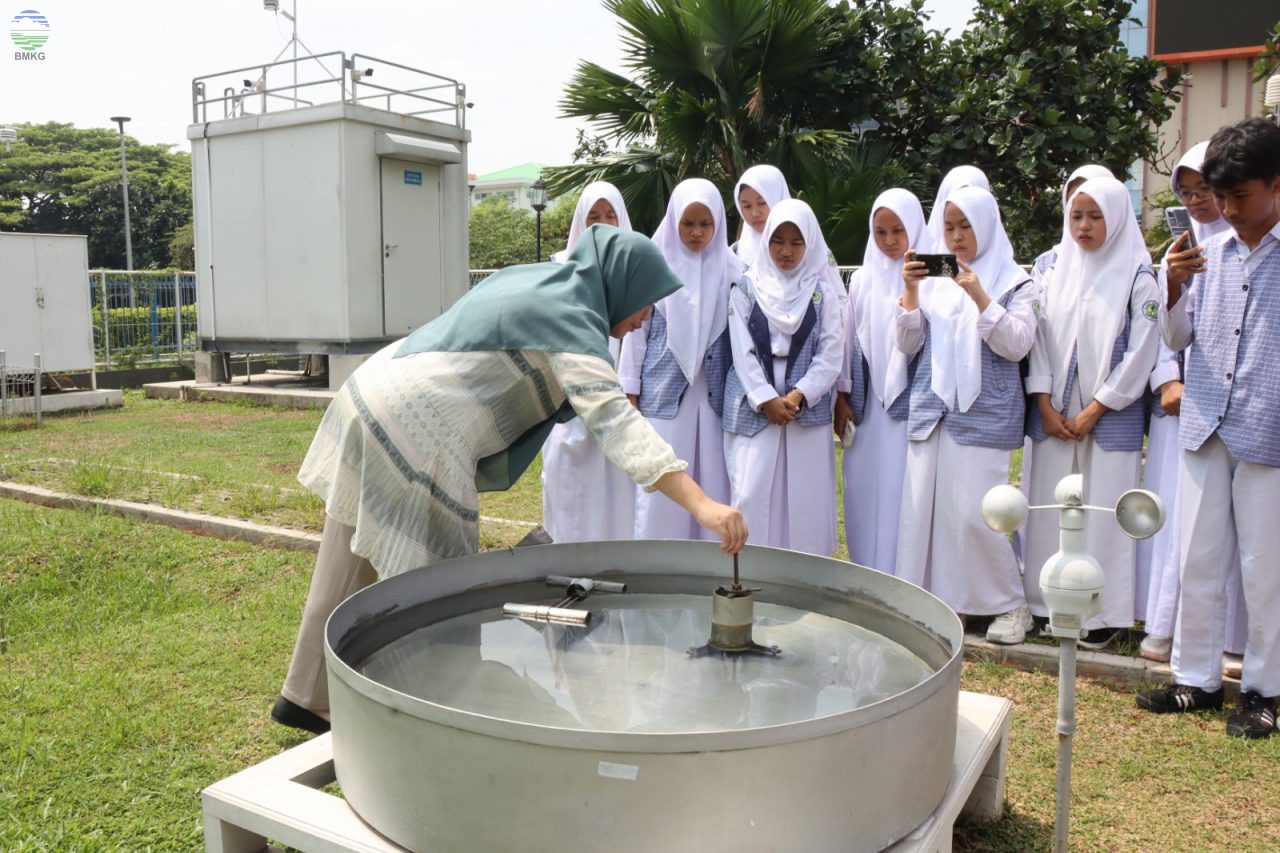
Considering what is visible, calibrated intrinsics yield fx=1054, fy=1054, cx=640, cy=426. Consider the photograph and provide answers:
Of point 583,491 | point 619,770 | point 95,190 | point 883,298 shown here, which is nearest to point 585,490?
point 583,491

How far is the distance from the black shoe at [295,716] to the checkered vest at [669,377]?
5.43 feet

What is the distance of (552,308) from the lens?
2.10 metres

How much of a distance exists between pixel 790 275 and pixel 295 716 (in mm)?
2206

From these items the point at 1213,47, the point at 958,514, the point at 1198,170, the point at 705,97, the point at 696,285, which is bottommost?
the point at 958,514

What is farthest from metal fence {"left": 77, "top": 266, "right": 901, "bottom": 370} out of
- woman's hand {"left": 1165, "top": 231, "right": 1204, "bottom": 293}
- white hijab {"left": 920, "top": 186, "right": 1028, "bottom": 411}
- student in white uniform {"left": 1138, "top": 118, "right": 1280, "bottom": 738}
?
student in white uniform {"left": 1138, "top": 118, "right": 1280, "bottom": 738}

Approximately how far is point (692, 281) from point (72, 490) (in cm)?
371

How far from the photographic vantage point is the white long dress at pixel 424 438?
2170mm

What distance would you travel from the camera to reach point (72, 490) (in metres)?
5.55

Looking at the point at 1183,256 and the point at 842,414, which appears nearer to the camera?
the point at 1183,256

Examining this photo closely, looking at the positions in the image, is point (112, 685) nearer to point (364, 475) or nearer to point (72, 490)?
point (364, 475)

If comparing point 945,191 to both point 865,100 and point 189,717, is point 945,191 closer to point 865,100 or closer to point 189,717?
point 189,717

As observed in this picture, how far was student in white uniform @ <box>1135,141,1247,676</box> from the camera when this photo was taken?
3137 millimetres

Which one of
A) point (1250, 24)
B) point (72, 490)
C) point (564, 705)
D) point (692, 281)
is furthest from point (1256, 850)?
point (1250, 24)

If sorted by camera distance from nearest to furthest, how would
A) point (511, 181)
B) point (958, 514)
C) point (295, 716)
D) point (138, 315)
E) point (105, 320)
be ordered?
point (295, 716), point (958, 514), point (105, 320), point (138, 315), point (511, 181)
